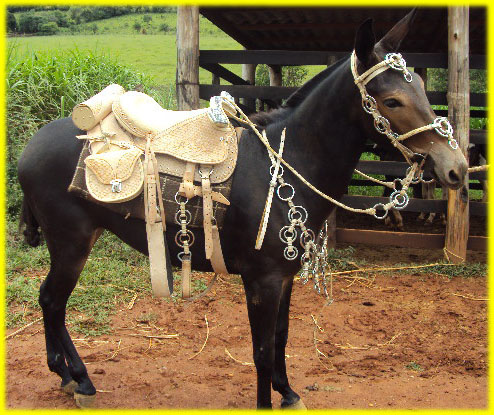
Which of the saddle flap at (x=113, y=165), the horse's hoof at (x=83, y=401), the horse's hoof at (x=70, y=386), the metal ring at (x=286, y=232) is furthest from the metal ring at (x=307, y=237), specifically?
the horse's hoof at (x=70, y=386)

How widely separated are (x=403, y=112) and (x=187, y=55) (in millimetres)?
3825

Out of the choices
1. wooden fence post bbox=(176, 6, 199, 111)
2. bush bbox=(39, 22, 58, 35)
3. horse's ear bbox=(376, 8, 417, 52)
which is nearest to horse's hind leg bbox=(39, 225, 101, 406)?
horse's ear bbox=(376, 8, 417, 52)

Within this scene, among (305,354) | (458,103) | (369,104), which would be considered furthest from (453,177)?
(458,103)

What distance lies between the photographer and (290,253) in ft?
9.12

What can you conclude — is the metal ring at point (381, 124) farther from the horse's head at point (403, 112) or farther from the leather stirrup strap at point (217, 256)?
the leather stirrup strap at point (217, 256)

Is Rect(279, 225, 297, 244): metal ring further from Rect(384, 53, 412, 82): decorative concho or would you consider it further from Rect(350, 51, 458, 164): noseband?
Rect(384, 53, 412, 82): decorative concho

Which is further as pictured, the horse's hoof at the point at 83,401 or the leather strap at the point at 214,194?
the horse's hoof at the point at 83,401

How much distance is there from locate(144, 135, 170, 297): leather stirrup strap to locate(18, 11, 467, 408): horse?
10 centimetres

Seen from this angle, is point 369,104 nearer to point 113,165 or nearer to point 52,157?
point 113,165

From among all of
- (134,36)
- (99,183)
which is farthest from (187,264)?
(134,36)

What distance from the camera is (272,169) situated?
9.31ft

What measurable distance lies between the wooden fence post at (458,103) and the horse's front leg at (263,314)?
11.7 feet

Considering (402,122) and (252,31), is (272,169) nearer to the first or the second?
(402,122)

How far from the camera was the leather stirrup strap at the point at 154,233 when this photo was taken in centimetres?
289
